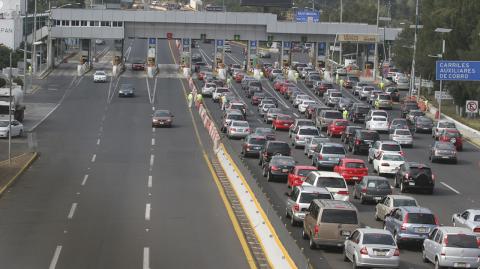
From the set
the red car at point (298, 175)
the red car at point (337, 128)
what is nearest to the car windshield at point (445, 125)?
the red car at point (337, 128)

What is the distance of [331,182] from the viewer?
41031 mm

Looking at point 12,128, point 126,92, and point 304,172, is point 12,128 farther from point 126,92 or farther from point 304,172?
point 126,92

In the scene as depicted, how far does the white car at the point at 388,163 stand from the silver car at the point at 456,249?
21.8 meters

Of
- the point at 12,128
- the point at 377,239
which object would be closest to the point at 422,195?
the point at 377,239

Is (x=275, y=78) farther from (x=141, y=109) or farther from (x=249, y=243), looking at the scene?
(x=249, y=243)

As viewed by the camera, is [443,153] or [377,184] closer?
[377,184]

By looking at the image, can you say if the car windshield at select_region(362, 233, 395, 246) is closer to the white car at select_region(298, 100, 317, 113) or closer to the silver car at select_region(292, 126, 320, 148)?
the silver car at select_region(292, 126, 320, 148)

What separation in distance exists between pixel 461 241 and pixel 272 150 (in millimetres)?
24573

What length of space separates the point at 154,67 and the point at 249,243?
92500mm

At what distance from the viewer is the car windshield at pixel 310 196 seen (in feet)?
120

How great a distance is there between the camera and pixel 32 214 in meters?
38.5

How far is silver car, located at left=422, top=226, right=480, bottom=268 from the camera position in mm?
29719

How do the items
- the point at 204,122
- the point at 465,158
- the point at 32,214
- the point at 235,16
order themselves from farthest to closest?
the point at 235,16
the point at 204,122
the point at 465,158
the point at 32,214

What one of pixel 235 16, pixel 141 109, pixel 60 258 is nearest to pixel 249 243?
pixel 60 258
